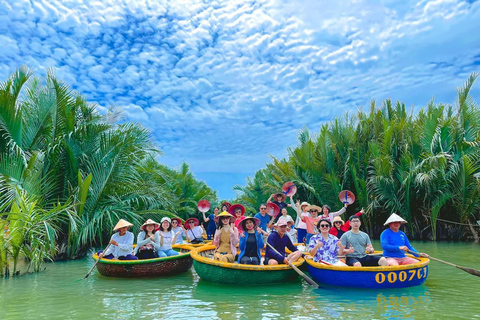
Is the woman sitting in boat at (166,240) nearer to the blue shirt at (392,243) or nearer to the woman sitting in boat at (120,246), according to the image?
the woman sitting in boat at (120,246)

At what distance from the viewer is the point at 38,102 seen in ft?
45.9

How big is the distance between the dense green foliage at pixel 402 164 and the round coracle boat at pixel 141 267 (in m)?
11.4

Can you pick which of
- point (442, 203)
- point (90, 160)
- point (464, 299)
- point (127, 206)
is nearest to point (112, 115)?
point (90, 160)

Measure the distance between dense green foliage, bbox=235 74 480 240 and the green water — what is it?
8161 mm

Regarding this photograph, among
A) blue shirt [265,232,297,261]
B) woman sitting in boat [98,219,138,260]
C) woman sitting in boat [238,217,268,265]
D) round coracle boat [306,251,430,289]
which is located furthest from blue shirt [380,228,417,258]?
woman sitting in boat [98,219,138,260]

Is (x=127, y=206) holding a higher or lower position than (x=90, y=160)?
lower

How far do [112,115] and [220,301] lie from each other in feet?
34.6

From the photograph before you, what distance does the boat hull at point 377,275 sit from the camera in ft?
25.2

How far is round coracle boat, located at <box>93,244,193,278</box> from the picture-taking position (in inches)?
378

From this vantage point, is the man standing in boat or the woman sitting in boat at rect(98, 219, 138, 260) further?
the woman sitting in boat at rect(98, 219, 138, 260)

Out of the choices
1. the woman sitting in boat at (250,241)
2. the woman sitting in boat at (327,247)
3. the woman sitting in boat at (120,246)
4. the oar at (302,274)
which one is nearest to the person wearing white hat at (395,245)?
the woman sitting in boat at (327,247)

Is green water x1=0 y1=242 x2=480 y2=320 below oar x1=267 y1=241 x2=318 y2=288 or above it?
below

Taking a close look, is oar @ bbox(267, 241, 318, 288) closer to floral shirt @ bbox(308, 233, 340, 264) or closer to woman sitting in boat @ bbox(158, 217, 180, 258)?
floral shirt @ bbox(308, 233, 340, 264)

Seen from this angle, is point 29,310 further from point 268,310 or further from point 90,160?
point 90,160
